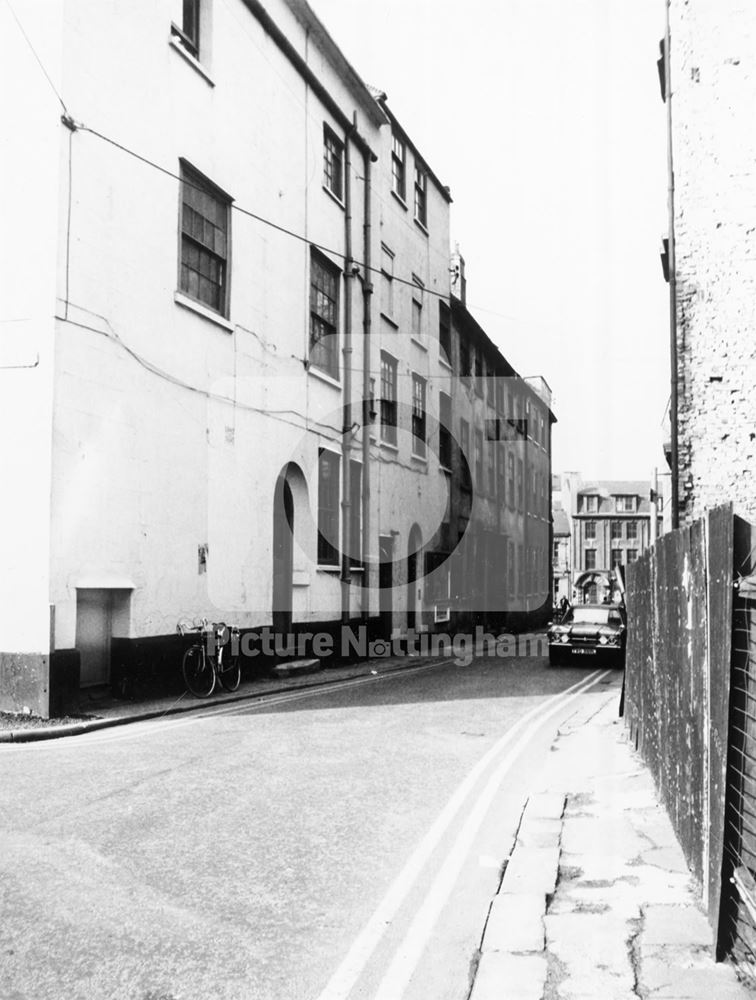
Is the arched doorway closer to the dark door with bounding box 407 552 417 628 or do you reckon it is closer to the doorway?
the dark door with bounding box 407 552 417 628

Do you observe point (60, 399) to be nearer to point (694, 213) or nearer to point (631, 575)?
point (631, 575)

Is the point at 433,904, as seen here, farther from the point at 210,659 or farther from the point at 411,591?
the point at 411,591

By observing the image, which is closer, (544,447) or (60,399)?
(60,399)

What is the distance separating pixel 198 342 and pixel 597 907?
38.1ft

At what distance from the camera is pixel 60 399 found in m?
11.7

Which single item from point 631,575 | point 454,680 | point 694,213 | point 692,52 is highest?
point 692,52

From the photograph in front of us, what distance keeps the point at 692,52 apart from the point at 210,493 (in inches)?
382

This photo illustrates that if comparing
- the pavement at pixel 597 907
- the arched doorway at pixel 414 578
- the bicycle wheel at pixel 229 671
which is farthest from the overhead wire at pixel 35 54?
the arched doorway at pixel 414 578

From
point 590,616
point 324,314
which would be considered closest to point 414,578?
point 590,616

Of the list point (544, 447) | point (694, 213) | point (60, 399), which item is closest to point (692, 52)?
point (694, 213)

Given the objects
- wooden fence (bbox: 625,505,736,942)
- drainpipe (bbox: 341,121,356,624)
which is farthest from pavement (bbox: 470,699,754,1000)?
drainpipe (bbox: 341,121,356,624)

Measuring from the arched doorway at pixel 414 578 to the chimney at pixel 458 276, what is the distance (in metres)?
13.7

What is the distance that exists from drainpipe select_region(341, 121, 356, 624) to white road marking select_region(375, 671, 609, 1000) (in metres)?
12.7

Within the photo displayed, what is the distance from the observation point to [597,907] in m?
4.90
